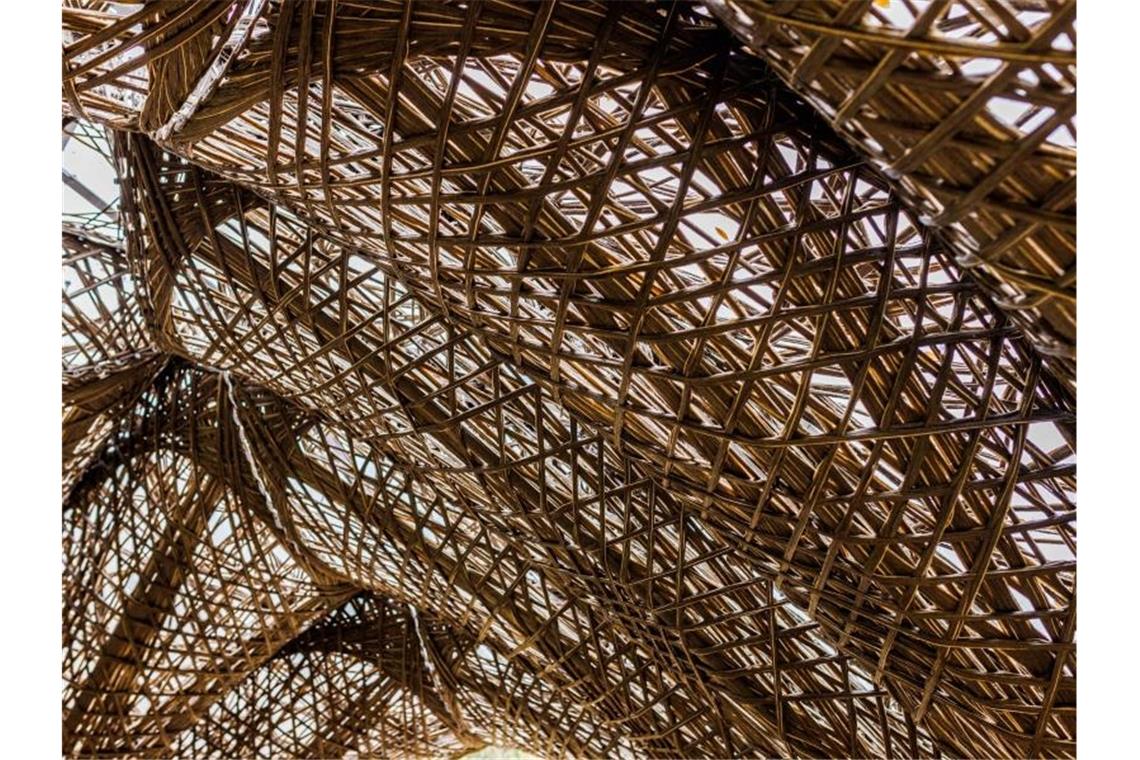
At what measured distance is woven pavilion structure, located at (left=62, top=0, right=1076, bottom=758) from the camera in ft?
6.48

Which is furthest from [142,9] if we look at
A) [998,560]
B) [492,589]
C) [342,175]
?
[492,589]

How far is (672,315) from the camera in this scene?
3055 millimetres

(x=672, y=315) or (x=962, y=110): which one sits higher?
(x=672, y=315)

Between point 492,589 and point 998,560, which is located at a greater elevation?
point 492,589

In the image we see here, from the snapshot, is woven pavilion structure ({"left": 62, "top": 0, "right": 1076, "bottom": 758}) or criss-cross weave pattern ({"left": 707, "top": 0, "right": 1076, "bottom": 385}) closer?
criss-cross weave pattern ({"left": 707, "top": 0, "right": 1076, "bottom": 385})

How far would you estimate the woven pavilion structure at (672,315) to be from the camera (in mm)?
1974

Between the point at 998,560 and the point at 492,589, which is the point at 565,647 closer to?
the point at 492,589

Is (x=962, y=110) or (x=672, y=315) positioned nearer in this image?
(x=962, y=110)

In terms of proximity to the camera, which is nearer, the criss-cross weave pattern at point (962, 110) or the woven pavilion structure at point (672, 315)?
the criss-cross weave pattern at point (962, 110)

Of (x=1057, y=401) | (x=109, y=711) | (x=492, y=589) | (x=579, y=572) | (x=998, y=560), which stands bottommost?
(x=998, y=560)
